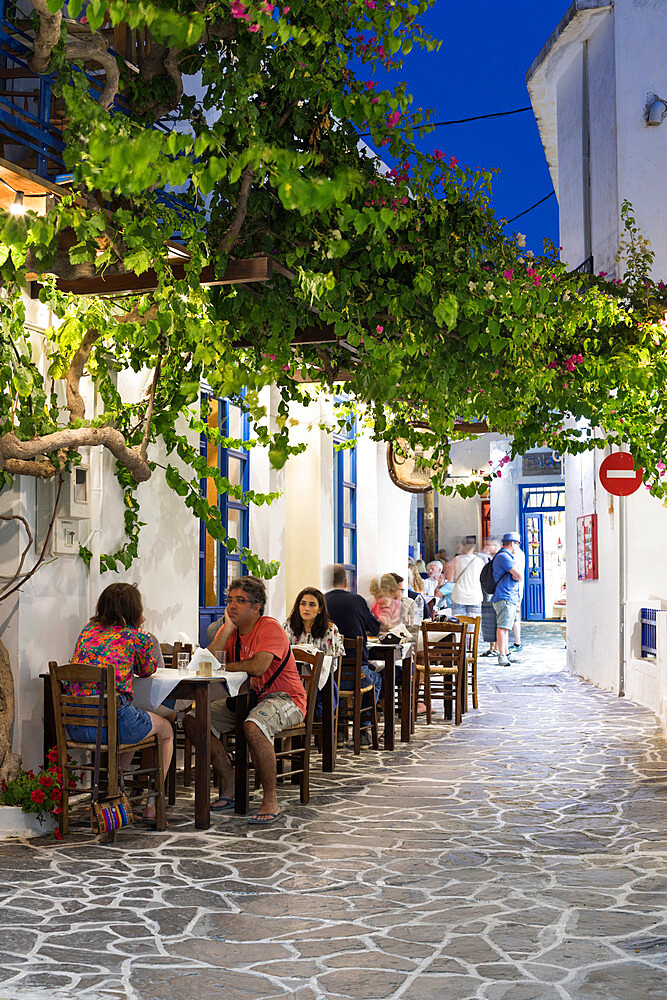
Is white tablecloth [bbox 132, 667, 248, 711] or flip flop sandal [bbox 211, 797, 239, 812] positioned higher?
white tablecloth [bbox 132, 667, 248, 711]

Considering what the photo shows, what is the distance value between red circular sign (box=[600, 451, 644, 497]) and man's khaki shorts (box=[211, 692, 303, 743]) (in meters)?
5.60

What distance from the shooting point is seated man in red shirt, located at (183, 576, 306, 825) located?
669cm

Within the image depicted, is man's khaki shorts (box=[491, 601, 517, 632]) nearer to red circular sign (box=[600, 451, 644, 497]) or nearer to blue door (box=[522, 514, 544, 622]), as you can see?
red circular sign (box=[600, 451, 644, 497])

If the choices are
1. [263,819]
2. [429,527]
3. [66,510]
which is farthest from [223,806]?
[429,527]

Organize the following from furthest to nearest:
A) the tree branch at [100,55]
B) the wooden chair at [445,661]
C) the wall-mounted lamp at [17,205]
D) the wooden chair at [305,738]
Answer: the wooden chair at [445,661] → the wooden chair at [305,738] → the wall-mounted lamp at [17,205] → the tree branch at [100,55]

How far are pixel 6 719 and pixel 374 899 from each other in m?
2.59

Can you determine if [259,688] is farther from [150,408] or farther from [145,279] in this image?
[145,279]

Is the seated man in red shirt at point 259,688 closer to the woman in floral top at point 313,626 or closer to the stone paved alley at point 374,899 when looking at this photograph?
the stone paved alley at point 374,899

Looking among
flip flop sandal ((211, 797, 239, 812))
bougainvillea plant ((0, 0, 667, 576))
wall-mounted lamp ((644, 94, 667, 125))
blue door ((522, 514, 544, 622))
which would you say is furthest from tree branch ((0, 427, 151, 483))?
blue door ((522, 514, 544, 622))

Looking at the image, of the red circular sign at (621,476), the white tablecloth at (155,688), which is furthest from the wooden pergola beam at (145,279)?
the red circular sign at (621,476)

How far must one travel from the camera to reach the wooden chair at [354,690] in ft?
29.5

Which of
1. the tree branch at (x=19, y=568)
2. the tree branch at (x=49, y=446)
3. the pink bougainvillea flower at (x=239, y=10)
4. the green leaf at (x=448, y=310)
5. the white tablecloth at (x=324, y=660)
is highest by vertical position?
the pink bougainvillea flower at (x=239, y=10)

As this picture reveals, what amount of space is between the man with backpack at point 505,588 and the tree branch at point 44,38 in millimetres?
12783

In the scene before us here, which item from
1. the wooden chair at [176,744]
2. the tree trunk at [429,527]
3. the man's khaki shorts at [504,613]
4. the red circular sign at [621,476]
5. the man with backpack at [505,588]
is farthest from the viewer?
the tree trunk at [429,527]
